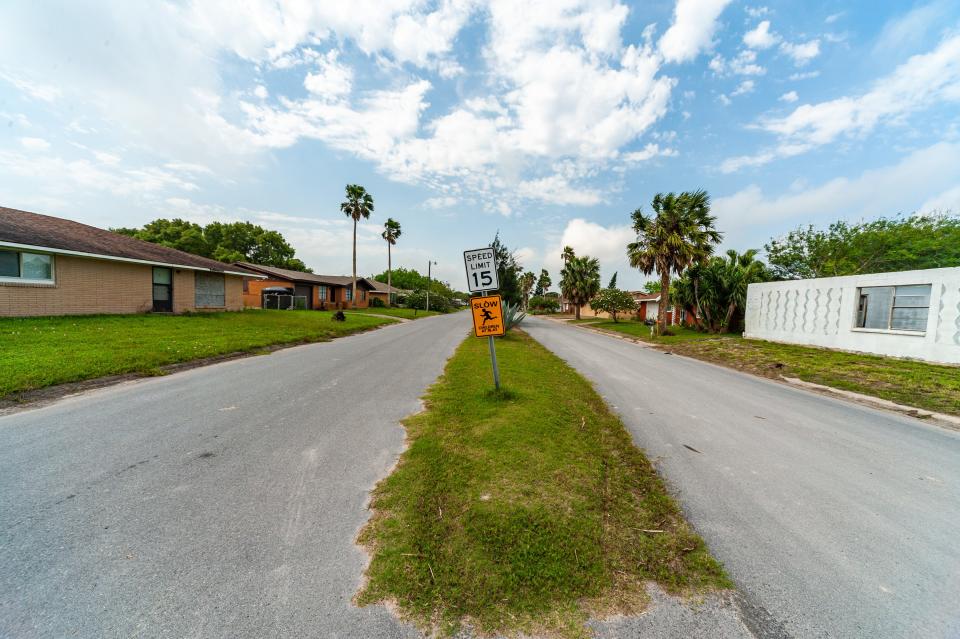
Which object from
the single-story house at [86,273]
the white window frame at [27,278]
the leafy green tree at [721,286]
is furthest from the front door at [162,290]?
the leafy green tree at [721,286]

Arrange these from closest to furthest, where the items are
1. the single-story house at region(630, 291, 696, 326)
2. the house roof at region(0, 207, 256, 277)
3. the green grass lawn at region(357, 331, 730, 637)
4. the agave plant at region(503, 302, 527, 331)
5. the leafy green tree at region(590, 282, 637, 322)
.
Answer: the green grass lawn at region(357, 331, 730, 637) < the house roof at region(0, 207, 256, 277) < the agave plant at region(503, 302, 527, 331) < the single-story house at region(630, 291, 696, 326) < the leafy green tree at region(590, 282, 637, 322)

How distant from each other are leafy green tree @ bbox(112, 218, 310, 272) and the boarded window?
105 ft

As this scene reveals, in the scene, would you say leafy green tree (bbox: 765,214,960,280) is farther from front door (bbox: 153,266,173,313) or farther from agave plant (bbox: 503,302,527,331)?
front door (bbox: 153,266,173,313)

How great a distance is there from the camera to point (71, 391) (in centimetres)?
639

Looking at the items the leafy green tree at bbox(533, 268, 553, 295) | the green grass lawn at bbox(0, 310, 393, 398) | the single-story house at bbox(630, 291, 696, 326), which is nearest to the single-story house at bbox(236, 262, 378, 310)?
the green grass lawn at bbox(0, 310, 393, 398)

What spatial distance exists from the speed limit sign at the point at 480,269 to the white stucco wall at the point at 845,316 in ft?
48.6

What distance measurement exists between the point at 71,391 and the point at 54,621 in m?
6.68

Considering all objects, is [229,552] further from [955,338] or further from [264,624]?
[955,338]

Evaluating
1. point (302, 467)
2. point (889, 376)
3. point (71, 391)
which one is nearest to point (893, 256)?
point (889, 376)

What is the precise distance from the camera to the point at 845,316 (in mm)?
14156

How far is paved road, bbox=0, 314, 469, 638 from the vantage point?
80.2 inches

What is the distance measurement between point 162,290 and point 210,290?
2.86 meters

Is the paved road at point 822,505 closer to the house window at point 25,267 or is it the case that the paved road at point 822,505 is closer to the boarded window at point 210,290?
the house window at point 25,267

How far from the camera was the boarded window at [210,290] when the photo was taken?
804 inches
